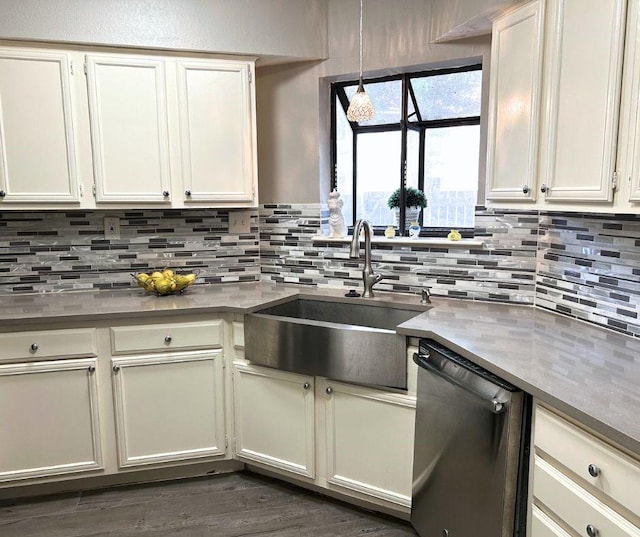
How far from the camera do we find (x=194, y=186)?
2609 millimetres

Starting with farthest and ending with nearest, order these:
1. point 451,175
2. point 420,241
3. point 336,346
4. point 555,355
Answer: point 451,175
point 420,241
point 336,346
point 555,355

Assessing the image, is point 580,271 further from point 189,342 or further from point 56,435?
point 56,435

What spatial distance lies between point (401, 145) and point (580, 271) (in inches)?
45.6

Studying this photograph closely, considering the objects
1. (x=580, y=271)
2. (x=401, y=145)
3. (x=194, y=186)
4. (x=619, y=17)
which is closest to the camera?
(x=619, y=17)

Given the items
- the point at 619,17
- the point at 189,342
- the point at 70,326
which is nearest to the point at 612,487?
the point at 619,17

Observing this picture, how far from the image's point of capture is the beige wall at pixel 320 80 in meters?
2.54

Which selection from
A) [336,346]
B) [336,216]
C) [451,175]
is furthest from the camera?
[336,216]

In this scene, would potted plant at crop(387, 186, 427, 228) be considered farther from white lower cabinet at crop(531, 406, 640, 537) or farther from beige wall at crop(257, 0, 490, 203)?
white lower cabinet at crop(531, 406, 640, 537)

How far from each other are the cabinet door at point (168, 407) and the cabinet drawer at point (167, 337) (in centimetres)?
4

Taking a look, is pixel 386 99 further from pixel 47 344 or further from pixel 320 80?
pixel 47 344

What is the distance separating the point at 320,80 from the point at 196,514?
2.21 metres

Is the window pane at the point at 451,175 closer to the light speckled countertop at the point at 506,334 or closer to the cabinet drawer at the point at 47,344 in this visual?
the light speckled countertop at the point at 506,334

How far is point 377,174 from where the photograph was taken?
2.92m

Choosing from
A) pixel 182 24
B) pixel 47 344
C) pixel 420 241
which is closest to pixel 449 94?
pixel 420 241
